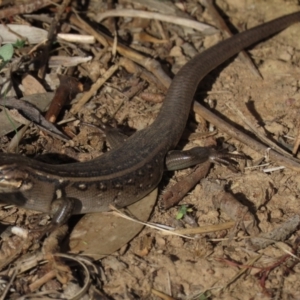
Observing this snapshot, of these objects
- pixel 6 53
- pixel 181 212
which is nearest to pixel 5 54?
pixel 6 53

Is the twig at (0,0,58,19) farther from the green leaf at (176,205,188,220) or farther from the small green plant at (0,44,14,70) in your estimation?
the green leaf at (176,205,188,220)

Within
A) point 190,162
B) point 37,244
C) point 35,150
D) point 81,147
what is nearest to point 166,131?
point 190,162

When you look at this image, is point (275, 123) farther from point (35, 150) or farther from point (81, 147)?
point (35, 150)

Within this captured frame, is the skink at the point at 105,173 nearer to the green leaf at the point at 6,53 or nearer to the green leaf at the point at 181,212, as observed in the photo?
the green leaf at the point at 181,212

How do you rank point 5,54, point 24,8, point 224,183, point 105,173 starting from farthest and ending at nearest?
1. point 24,8
2. point 5,54
3. point 224,183
4. point 105,173

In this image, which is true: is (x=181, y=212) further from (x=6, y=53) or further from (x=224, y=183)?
(x=6, y=53)
